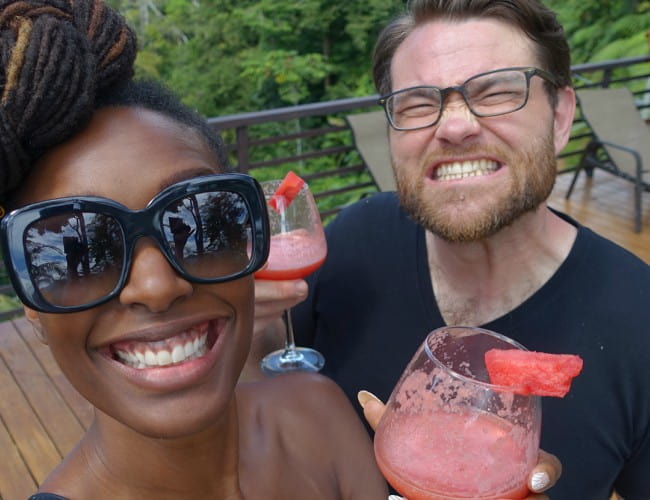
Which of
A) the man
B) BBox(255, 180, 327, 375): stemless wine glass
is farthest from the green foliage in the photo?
BBox(255, 180, 327, 375): stemless wine glass

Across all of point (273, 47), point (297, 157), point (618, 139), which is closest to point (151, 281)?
point (297, 157)

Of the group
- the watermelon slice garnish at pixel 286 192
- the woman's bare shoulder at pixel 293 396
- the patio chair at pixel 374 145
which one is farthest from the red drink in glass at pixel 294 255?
the patio chair at pixel 374 145

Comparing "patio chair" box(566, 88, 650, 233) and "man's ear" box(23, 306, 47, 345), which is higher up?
"man's ear" box(23, 306, 47, 345)

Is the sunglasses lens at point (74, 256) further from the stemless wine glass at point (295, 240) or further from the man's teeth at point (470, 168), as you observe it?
the man's teeth at point (470, 168)

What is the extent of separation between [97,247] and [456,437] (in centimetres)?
69

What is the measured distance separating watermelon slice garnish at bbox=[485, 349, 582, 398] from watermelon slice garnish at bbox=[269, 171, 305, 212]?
38.8 inches

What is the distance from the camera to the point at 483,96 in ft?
5.85

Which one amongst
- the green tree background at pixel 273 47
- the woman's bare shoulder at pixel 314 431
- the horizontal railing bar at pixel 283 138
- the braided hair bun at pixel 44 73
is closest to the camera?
the braided hair bun at pixel 44 73

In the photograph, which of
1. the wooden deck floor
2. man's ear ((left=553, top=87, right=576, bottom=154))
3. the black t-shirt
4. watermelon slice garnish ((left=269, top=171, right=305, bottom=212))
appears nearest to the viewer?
the black t-shirt

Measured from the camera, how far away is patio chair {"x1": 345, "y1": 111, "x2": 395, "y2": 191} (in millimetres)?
5812

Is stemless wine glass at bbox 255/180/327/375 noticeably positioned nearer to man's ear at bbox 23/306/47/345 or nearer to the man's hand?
man's ear at bbox 23/306/47/345

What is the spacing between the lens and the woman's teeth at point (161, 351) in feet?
3.34

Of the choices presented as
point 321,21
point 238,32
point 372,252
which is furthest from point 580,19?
point 372,252

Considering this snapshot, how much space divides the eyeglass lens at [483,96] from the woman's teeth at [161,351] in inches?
42.2
